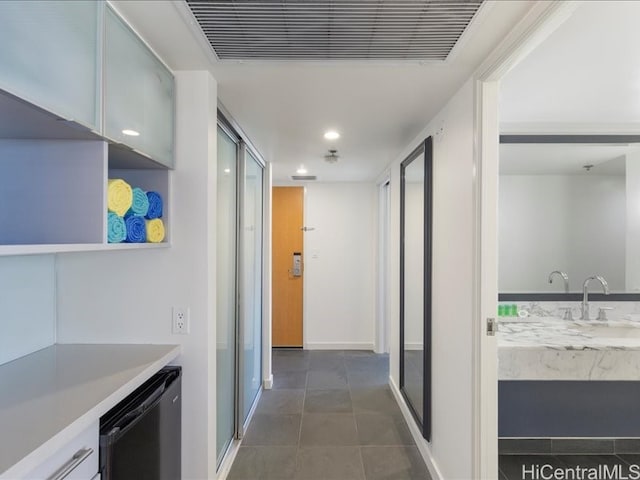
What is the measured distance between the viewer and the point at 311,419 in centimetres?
289

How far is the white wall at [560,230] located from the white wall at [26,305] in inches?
111

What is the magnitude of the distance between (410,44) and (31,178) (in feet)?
4.97

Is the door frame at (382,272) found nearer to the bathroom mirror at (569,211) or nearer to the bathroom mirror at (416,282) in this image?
the bathroom mirror at (416,282)

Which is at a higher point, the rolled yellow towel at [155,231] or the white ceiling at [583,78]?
the white ceiling at [583,78]

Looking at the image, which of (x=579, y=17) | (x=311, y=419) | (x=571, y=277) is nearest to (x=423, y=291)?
(x=571, y=277)

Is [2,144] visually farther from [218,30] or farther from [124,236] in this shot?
[218,30]

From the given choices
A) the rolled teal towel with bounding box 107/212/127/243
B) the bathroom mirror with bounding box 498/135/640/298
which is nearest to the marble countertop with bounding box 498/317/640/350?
the bathroom mirror with bounding box 498/135/640/298

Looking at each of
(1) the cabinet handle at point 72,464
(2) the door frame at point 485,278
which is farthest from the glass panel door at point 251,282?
(2) the door frame at point 485,278

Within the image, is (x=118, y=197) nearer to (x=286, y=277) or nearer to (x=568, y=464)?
(x=568, y=464)

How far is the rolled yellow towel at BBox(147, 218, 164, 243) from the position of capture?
1.50m

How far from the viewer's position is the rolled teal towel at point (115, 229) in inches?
49.3

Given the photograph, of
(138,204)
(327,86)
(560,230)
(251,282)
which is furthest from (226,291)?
(560,230)

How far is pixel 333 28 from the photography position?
130 cm

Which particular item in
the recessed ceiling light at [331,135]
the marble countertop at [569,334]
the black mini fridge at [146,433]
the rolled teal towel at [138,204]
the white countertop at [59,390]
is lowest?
the black mini fridge at [146,433]
